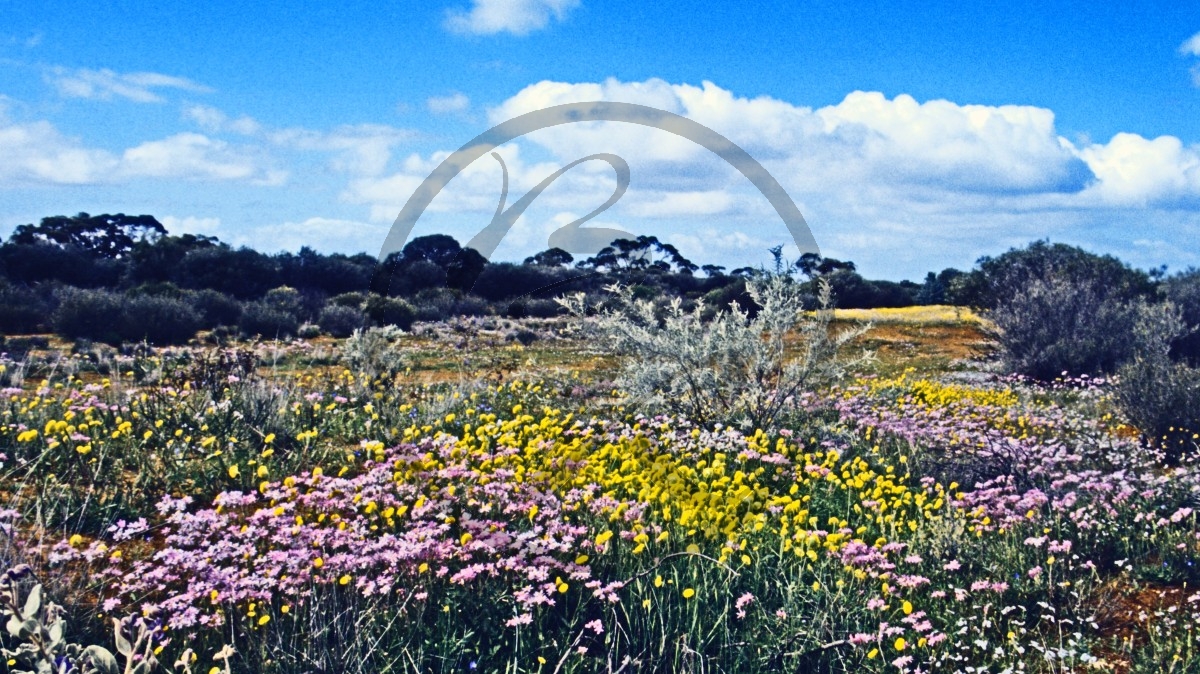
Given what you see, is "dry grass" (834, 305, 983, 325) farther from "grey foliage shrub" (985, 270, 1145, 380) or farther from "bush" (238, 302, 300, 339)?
→ "bush" (238, 302, 300, 339)

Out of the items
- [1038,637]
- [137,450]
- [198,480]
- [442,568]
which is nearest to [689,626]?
[442,568]

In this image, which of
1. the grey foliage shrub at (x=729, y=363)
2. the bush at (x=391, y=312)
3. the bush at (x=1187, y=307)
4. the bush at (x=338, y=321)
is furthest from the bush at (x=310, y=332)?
the bush at (x=1187, y=307)

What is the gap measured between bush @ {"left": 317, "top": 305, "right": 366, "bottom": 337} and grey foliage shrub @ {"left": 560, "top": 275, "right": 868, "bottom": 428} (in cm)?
1429

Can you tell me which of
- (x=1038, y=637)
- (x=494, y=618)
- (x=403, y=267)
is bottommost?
(x=1038, y=637)

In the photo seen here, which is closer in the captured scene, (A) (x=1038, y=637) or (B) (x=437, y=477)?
(A) (x=1038, y=637)

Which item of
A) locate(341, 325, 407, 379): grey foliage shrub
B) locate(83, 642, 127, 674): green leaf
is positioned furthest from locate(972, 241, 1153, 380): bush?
locate(83, 642, 127, 674): green leaf

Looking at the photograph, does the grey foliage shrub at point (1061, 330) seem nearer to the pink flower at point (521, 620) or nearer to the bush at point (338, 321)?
the pink flower at point (521, 620)

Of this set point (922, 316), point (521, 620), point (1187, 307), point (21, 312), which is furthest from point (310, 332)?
point (1187, 307)

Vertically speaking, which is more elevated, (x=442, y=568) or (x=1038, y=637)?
(x=442, y=568)

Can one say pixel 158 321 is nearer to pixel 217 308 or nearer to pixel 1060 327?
pixel 217 308

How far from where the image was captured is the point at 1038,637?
14.4 feet

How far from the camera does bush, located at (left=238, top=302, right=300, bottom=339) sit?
2100cm

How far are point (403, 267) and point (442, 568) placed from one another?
31.7 metres

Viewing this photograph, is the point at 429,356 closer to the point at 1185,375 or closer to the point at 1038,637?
the point at 1185,375
